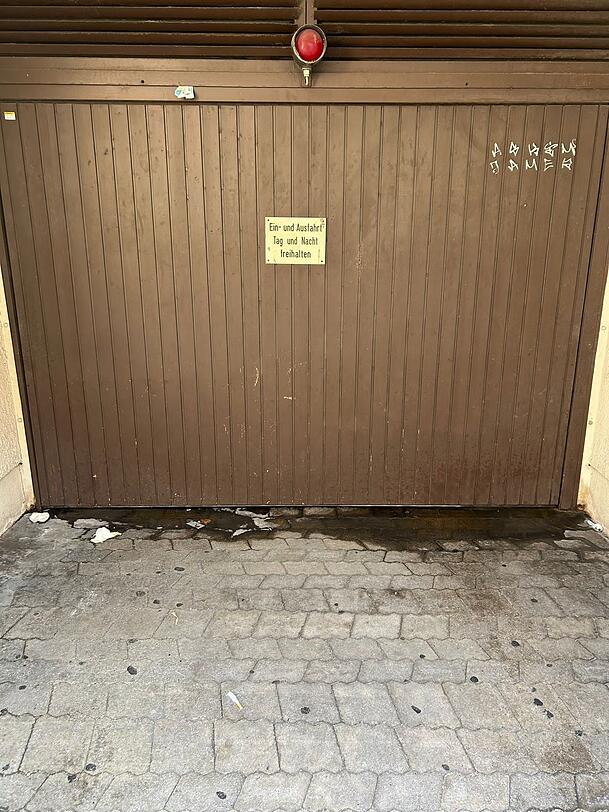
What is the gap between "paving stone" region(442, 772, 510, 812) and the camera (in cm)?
166

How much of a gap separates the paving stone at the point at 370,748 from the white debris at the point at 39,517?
7.34 ft

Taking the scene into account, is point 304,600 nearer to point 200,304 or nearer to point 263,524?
point 263,524

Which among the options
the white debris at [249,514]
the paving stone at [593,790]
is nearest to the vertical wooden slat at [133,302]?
the white debris at [249,514]

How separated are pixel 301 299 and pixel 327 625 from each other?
1.76 metres

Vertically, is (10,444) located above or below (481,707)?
above

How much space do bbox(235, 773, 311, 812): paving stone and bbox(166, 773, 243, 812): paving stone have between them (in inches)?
1.1

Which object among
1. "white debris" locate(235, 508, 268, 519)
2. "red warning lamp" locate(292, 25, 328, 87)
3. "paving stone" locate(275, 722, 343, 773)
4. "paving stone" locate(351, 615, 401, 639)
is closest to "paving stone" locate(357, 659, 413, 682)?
"paving stone" locate(351, 615, 401, 639)

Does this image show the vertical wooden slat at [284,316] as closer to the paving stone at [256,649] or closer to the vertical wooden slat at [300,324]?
the vertical wooden slat at [300,324]

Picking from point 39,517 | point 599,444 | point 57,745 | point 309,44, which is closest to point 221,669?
point 57,745

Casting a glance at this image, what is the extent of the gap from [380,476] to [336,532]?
468 millimetres

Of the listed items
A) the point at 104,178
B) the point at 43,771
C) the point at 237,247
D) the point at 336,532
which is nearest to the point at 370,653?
the point at 336,532

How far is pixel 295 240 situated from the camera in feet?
10.0

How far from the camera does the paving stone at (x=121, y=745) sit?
177 cm

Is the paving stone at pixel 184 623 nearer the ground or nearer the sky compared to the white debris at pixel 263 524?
nearer the ground
